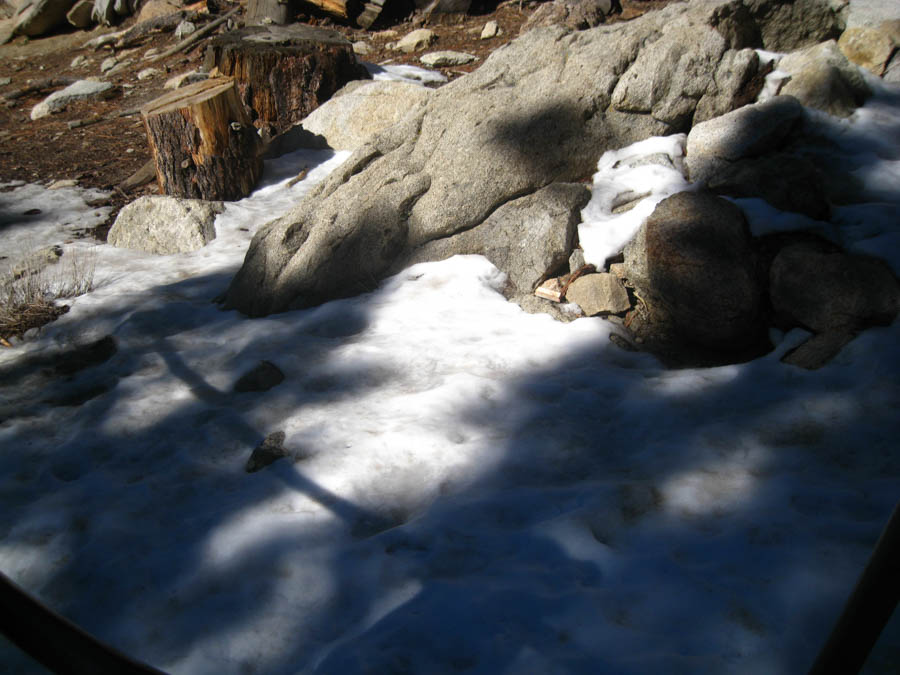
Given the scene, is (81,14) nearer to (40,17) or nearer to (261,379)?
(40,17)

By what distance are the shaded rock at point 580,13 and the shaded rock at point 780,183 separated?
15.7 feet

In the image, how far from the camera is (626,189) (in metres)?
3.66

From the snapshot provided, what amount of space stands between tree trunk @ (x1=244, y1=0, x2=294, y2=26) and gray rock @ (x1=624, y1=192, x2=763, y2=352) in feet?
28.4

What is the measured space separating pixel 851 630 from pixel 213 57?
24.9 feet

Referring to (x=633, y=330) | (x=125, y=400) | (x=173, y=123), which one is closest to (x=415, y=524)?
(x=633, y=330)

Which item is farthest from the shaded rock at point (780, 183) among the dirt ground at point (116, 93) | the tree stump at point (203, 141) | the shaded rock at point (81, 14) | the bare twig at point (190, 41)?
the shaded rock at point (81, 14)

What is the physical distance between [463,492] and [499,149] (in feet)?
7.85

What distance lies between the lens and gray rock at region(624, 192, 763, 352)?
9.18 ft

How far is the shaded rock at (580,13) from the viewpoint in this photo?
7.39 metres

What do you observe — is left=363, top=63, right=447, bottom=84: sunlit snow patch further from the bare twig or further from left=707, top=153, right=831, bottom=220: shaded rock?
left=707, top=153, right=831, bottom=220: shaded rock

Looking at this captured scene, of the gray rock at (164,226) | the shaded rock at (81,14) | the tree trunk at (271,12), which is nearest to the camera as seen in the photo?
the gray rock at (164,226)

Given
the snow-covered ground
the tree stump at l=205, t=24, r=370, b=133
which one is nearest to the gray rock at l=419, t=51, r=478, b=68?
the tree stump at l=205, t=24, r=370, b=133

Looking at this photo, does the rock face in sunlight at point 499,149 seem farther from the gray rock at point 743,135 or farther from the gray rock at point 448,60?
the gray rock at point 448,60

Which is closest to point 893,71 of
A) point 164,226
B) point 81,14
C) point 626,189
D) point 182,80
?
point 626,189
